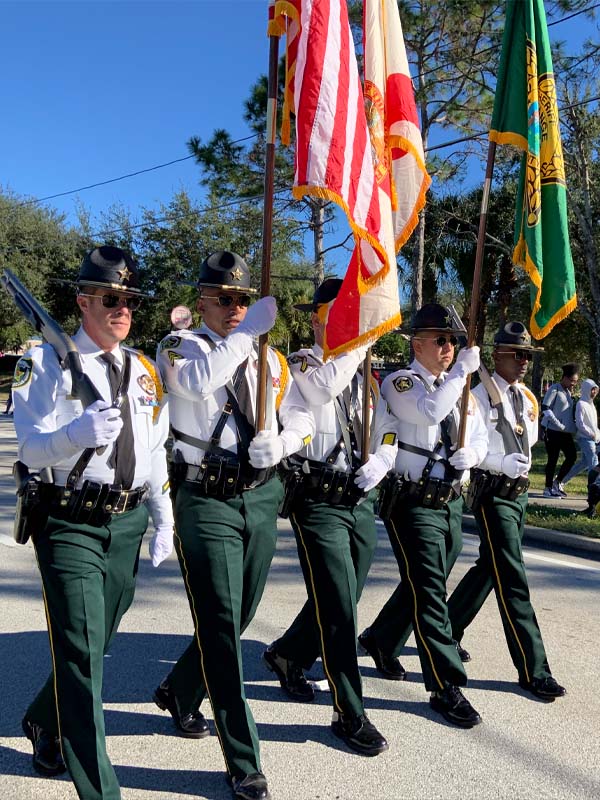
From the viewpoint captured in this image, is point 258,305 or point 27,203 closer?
point 258,305

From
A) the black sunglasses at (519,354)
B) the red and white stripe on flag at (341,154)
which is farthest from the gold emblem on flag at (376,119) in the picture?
the black sunglasses at (519,354)

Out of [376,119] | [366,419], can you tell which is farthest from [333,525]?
[376,119]

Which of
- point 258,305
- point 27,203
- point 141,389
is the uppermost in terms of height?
point 27,203

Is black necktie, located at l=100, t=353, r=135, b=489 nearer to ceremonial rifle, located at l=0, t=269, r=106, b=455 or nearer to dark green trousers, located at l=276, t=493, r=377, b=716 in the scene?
ceremonial rifle, located at l=0, t=269, r=106, b=455

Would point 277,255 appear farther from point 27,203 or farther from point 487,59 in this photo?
point 27,203

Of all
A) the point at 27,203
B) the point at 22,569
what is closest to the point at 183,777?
the point at 22,569

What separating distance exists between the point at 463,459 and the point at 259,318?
138cm

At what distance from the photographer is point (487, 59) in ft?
43.8

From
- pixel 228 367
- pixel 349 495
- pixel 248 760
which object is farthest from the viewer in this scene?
pixel 349 495

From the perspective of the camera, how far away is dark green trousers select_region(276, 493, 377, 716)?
3.56 m

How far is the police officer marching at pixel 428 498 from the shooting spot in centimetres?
392

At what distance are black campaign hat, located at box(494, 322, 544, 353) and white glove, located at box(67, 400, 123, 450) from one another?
8.46 feet

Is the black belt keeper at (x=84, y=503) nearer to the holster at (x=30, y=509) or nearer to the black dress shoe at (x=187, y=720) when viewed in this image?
the holster at (x=30, y=509)

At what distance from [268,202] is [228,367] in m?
0.79
